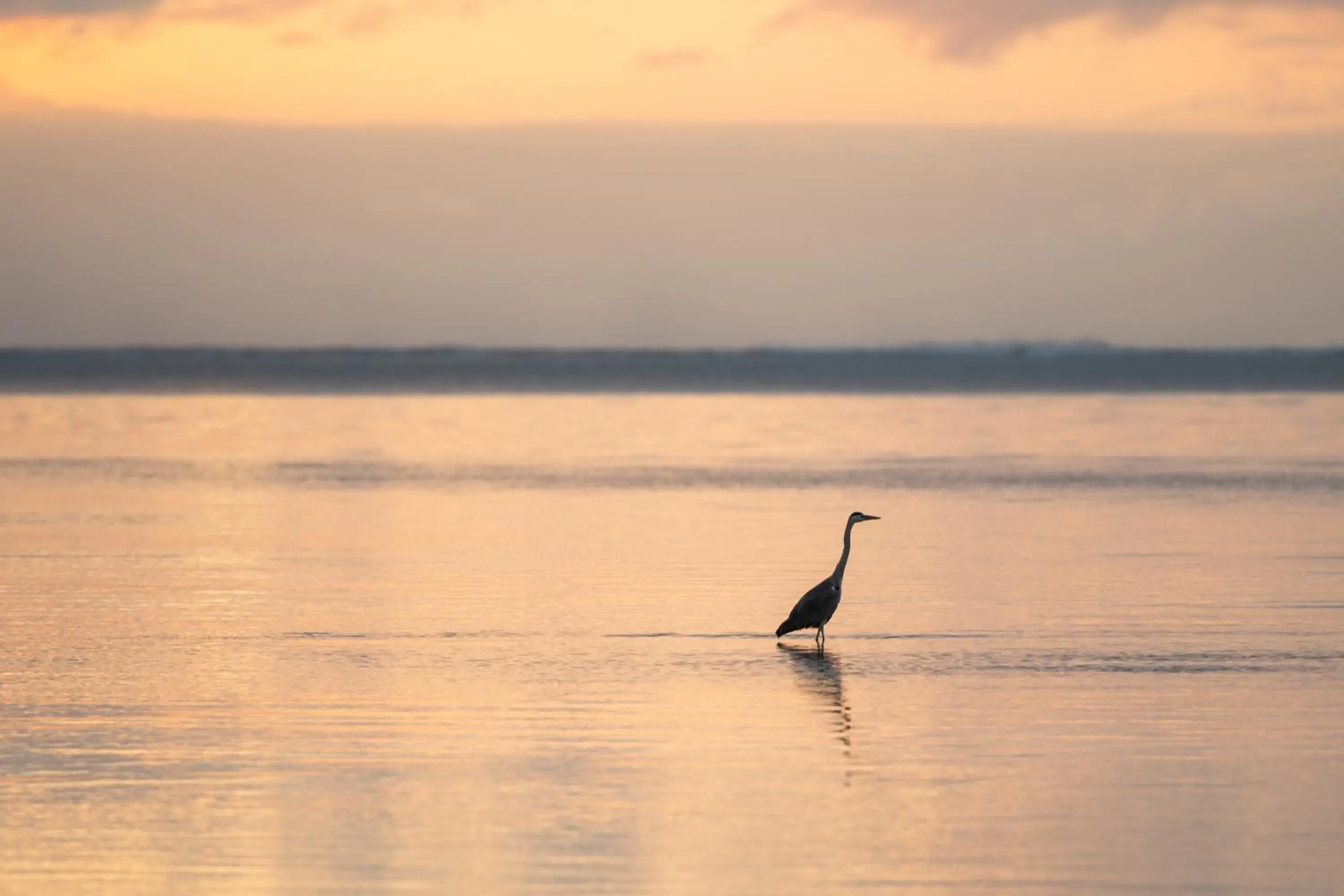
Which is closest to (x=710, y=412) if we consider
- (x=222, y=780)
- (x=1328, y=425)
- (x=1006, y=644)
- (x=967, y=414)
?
(x=967, y=414)

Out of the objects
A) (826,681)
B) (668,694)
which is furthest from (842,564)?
(668,694)

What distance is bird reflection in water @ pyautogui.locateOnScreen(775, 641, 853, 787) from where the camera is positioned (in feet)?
42.4

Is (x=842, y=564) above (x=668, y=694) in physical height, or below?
below

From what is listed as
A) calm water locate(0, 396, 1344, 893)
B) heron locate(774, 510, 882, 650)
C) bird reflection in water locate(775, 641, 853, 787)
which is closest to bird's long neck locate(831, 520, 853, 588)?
heron locate(774, 510, 882, 650)

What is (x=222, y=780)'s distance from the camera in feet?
37.4

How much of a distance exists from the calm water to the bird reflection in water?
1.7 inches

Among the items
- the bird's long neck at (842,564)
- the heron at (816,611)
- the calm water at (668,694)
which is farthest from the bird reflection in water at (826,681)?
the bird's long neck at (842,564)

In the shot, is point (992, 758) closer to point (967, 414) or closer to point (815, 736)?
point (815, 736)

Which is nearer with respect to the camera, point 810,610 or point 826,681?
point 826,681

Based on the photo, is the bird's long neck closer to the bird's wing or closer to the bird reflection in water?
the bird's wing

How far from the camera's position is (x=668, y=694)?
14102mm

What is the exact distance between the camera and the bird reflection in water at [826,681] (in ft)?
42.4

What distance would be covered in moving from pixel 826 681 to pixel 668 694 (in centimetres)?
135

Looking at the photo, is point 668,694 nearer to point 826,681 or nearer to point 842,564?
point 826,681
